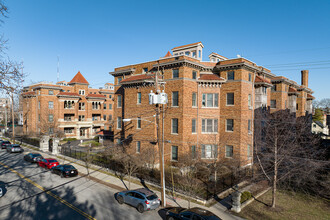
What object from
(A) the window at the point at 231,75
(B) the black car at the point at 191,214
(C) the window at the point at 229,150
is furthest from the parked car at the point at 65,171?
(A) the window at the point at 231,75

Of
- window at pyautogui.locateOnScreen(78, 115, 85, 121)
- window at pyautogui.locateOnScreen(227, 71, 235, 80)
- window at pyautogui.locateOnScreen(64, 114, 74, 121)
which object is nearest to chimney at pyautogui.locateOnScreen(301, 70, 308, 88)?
window at pyautogui.locateOnScreen(227, 71, 235, 80)

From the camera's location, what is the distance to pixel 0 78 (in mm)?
10375

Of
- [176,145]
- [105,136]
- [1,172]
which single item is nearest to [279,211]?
[176,145]

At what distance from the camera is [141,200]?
615 inches

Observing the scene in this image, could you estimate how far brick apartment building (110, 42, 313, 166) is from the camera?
2608 cm

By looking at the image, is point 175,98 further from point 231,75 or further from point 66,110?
point 66,110

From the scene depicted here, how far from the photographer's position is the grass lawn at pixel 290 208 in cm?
1550

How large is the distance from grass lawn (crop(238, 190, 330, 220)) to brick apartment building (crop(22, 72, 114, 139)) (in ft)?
135

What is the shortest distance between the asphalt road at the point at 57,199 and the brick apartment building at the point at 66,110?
23.7m

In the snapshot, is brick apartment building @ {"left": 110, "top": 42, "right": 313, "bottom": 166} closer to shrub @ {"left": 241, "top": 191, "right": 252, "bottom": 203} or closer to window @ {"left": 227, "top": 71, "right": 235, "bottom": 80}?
window @ {"left": 227, "top": 71, "right": 235, "bottom": 80}

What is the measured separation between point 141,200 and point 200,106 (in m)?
15.2

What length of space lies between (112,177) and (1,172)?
1398cm

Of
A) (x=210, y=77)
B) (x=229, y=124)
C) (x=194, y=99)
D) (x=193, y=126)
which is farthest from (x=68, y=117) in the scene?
(x=229, y=124)

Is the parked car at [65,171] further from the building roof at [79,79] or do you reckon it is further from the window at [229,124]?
the building roof at [79,79]
